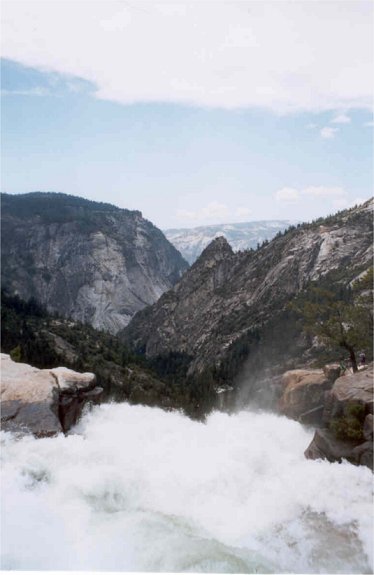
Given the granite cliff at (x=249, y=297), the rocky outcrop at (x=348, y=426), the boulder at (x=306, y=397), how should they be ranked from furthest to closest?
the granite cliff at (x=249, y=297) → the boulder at (x=306, y=397) → the rocky outcrop at (x=348, y=426)

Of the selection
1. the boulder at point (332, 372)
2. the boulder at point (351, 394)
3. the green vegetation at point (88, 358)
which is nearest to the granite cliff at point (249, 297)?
Result: the green vegetation at point (88, 358)

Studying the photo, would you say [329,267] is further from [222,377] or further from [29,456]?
[29,456]

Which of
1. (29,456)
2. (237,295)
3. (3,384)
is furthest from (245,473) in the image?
(237,295)

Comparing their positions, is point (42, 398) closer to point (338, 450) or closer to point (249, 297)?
point (338, 450)

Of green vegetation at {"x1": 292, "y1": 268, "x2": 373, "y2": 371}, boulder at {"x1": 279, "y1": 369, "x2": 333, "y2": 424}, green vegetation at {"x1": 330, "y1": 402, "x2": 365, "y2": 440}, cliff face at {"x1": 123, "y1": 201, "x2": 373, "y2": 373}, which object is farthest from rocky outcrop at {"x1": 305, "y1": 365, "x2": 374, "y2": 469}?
cliff face at {"x1": 123, "y1": 201, "x2": 373, "y2": 373}

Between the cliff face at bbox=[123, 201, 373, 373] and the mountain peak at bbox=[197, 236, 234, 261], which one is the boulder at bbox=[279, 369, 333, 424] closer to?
the cliff face at bbox=[123, 201, 373, 373]

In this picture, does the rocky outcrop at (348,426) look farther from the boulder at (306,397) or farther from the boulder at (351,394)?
the boulder at (306,397)

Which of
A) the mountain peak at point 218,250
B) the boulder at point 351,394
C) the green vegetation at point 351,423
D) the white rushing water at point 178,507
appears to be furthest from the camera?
the mountain peak at point 218,250
